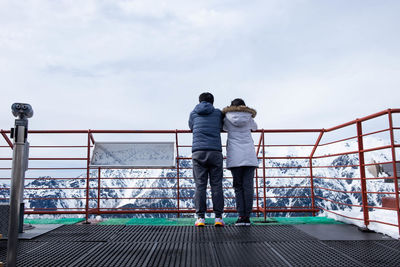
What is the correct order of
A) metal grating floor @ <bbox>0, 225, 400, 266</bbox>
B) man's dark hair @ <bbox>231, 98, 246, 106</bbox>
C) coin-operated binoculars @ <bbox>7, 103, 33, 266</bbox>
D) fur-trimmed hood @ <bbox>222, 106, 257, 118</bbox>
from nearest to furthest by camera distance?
coin-operated binoculars @ <bbox>7, 103, 33, 266</bbox>
metal grating floor @ <bbox>0, 225, 400, 266</bbox>
fur-trimmed hood @ <bbox>222, 106, 257, 118</bbox>
man's dark hair @ <bbox>231, 98, 246, 106</bbox>

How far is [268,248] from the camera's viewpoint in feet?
8.47

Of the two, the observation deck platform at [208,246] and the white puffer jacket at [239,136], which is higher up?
the white puffer jacket at [239,136]

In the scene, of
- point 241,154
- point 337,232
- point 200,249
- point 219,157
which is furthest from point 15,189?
point 337,232

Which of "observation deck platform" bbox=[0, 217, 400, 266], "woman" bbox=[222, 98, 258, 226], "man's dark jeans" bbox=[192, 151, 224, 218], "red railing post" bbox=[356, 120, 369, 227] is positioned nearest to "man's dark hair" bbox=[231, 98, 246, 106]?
"woman" bbox=[222, 98, 258, 226]

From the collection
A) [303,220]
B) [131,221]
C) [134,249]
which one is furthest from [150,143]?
[303,220]

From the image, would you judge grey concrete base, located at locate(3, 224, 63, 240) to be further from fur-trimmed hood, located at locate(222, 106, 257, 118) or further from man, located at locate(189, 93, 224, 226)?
fur-trimmed hood, located at locate(222, 106, 257, 118)

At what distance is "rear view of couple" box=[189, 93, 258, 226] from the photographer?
3734 mm

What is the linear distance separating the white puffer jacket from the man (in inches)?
5.4

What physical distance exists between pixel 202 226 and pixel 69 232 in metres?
1.49

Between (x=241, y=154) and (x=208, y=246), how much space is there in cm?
143

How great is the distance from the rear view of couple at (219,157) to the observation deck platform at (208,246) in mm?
306

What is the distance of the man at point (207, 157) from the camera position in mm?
3725

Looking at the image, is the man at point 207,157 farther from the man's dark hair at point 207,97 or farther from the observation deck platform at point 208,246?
the observation deck platform at point 208,246

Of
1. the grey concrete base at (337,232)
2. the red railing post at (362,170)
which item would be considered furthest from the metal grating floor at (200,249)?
the red railing post at (362,170)
